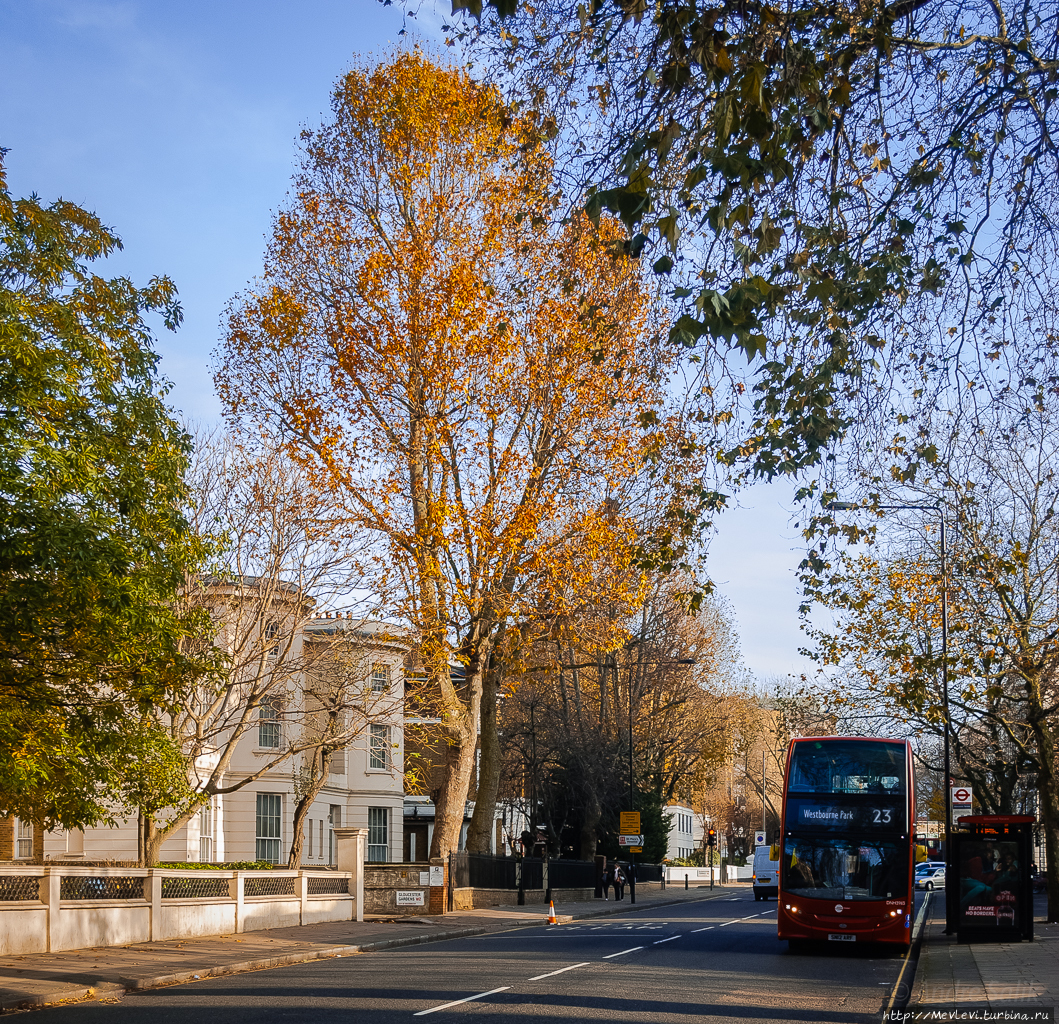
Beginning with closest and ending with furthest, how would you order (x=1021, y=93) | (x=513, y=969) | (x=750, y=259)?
(x=750, y=259), (x=1021, y=93), (x=513, y=969)

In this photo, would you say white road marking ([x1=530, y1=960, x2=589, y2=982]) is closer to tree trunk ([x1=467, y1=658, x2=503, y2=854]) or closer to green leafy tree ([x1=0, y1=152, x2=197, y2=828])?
green leafy tree ([x1=0, y1=152, x2=197, y2=828])

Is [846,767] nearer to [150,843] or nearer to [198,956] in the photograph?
[198,956]

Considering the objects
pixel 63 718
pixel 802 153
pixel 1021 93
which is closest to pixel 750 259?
pixel 802 153

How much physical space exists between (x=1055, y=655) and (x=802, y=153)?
65.6ft

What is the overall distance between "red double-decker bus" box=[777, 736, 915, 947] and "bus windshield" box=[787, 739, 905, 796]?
18 mm

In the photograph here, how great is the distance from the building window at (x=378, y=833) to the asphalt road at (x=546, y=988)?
82.5 feet

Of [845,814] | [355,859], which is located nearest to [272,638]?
[355,859]

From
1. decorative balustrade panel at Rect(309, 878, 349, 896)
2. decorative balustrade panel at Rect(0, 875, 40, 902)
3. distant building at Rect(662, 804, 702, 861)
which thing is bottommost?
distant building at Rect(662, 804, 702, 861)

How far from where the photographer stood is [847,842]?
2138 cm

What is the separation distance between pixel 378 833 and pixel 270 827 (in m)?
10.8

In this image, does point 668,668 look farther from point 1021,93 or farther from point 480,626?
point 1021,93

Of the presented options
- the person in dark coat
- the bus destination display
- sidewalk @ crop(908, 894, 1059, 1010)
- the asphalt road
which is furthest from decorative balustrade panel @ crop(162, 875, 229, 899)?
the person in dark coat

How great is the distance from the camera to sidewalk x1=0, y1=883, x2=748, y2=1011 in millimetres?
14383

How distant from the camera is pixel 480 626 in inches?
1113
